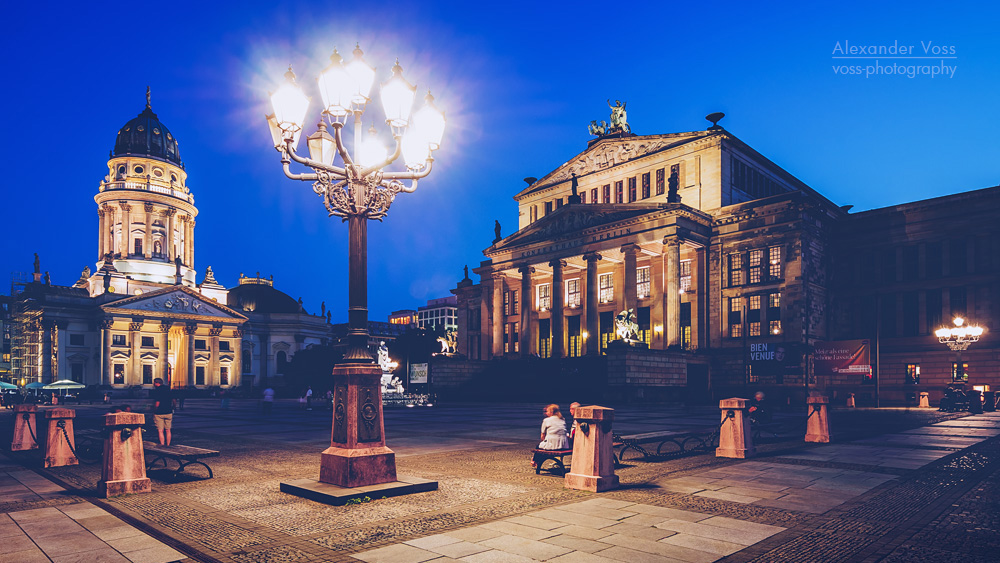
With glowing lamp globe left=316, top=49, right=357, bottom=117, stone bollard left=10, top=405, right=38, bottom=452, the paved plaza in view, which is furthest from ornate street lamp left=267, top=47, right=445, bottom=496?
stone bollard left=10, top=405, right=38, bottom=452

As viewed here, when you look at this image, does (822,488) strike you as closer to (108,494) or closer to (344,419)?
(344,419)

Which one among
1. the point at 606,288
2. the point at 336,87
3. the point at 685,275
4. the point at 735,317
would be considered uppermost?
the point at 336,87

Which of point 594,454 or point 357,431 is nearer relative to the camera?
point 357,431

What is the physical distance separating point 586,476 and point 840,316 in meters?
48.3

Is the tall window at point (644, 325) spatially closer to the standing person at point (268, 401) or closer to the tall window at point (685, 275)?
the tall window at point (685, 275)

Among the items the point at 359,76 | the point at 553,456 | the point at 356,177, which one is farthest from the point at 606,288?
the point at 359,76

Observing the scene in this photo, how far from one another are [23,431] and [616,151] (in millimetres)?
52281

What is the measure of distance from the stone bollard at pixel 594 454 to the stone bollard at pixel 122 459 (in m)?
7.03

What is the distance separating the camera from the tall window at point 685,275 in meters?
54.5

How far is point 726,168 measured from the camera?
54188mm

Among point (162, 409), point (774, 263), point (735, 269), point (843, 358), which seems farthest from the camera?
point (735, 269)

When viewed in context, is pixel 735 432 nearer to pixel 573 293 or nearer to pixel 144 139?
pixel 573 293

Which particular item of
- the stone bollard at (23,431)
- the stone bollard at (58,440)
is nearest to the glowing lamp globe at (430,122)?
the stone bollard at (58,440)

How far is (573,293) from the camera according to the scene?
63875 millimetres
